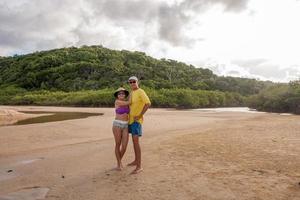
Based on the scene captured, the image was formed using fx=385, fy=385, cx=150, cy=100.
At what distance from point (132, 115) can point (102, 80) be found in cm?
9700

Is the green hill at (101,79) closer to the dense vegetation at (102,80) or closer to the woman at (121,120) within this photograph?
the dense vegetation at (102,80)

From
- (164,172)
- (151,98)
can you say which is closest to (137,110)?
(164,172)

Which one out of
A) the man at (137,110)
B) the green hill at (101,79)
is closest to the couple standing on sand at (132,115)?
the man at (137,110)

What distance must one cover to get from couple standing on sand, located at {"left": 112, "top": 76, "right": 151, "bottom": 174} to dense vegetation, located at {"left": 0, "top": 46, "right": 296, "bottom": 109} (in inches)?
2716

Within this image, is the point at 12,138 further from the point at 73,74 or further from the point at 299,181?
the point at 73,74

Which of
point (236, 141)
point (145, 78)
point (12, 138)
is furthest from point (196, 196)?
point (145, 78)

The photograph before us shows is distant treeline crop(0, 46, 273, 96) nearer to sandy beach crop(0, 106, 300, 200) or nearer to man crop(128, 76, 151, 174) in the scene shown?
sandy beach crop(0, 106, 300, 200)

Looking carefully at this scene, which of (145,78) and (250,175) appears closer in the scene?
(250,175)

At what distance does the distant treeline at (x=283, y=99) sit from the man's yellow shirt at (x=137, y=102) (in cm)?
4987

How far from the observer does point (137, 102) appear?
9438 mm

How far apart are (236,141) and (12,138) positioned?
10.1 meters

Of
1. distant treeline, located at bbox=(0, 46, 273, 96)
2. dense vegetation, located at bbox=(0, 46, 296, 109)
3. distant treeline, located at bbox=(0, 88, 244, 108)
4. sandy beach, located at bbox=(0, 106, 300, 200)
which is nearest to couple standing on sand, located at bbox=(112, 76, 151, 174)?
sandy beach, located at bbox=(0, 106, 300, 200)

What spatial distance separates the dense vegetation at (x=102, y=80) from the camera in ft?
281

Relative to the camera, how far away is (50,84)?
111875 mm
